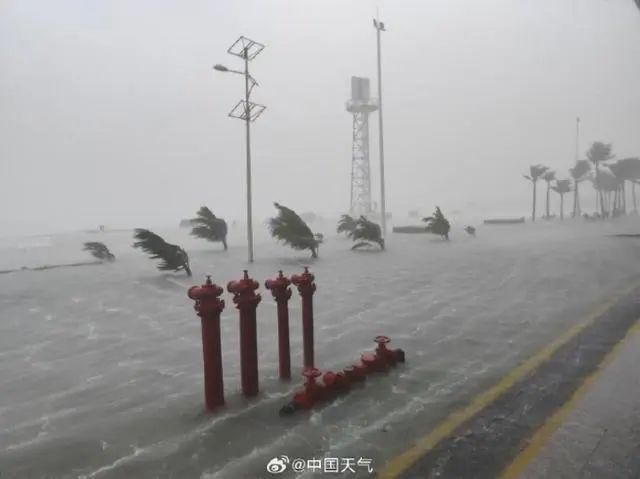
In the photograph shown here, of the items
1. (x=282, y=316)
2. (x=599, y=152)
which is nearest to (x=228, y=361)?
(x=282, y=316)

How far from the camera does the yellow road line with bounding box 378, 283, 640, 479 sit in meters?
3.17

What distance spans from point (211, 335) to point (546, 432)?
9.93 ft

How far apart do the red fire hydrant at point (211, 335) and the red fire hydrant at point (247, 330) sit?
0.29 metres

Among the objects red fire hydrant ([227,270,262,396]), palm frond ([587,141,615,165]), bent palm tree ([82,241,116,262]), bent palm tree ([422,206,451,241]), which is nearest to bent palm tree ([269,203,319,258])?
bent palm tree ([82,241,116,262])

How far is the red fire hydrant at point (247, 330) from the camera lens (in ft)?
14.0

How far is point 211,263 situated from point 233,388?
1132 centimetres

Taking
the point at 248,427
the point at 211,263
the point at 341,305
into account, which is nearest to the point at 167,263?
the point at 211,263

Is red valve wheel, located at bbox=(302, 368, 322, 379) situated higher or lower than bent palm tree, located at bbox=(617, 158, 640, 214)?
lower

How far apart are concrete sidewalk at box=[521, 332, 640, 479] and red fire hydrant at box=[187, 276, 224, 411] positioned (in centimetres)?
270

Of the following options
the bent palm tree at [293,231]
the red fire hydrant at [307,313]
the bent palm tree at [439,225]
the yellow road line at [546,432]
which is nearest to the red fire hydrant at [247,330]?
the red fire hydrant at [307,313]

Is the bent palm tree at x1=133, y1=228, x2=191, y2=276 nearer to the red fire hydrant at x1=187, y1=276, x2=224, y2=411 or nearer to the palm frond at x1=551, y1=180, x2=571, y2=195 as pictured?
the red fire hydrant at x1=187, y1=276, x2=224, y2=411

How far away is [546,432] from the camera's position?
3.51 m

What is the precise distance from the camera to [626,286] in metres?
9.87

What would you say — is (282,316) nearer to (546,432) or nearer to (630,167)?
(546,432)
